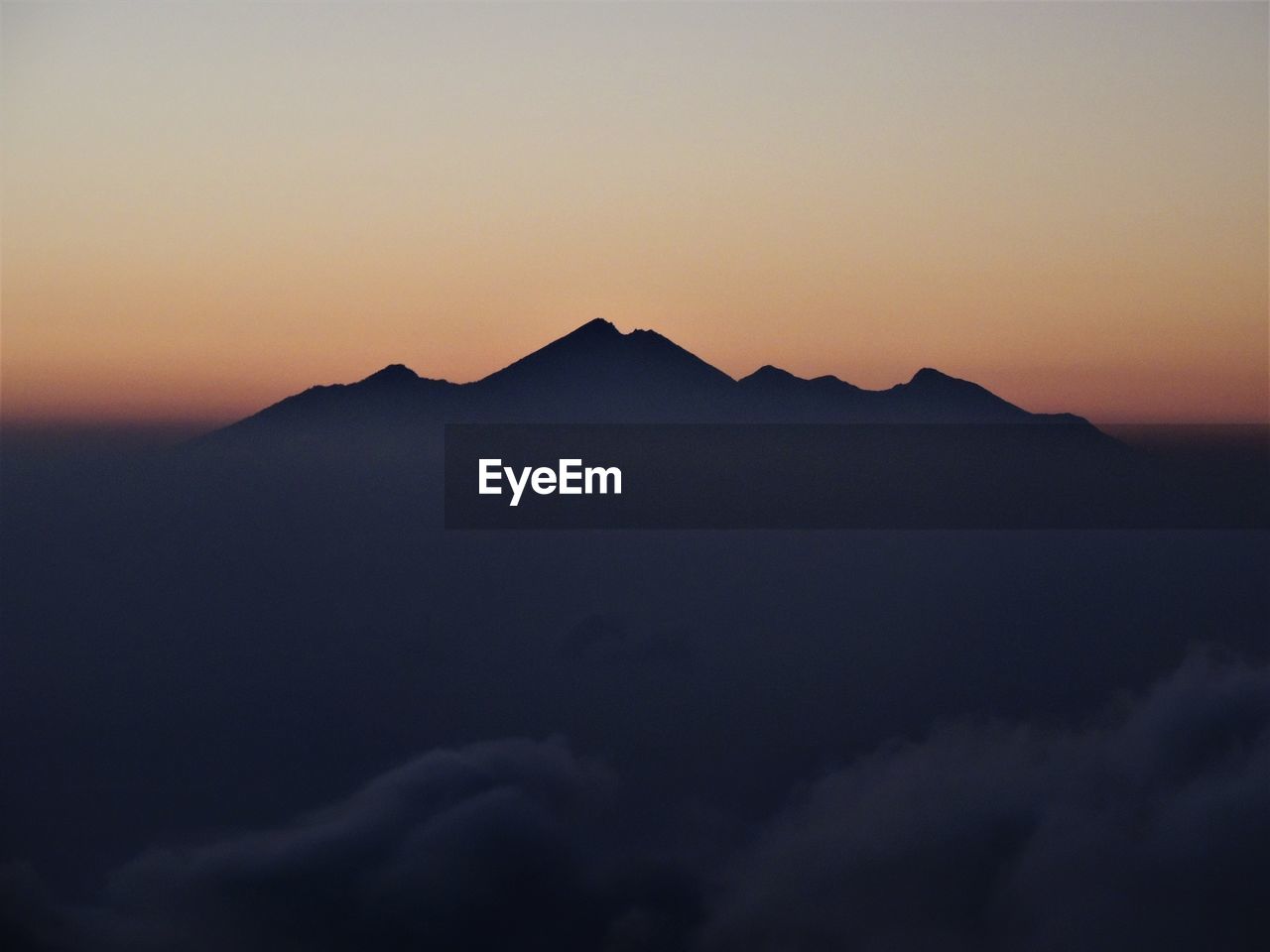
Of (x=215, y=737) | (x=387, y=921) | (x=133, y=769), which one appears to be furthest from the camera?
(x=215, y=737)

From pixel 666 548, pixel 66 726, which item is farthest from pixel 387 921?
pixel 666 548

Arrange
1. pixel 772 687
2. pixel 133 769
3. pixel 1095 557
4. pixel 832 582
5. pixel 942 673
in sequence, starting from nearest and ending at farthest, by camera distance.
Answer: pixel 133 769 → pixel 772 687 → pixel 942 673 → pixel 832 582 → pixel 1095 557

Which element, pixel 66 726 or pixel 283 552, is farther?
pixel 283 552

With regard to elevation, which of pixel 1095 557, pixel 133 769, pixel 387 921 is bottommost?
pixel 387 921

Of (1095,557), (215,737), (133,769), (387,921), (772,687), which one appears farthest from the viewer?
(1095,557)

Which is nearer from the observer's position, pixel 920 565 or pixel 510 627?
pixel 510 627

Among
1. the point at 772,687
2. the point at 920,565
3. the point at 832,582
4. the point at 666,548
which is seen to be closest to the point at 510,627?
the point at 666,548

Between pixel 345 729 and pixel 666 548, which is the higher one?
pixel 666 548

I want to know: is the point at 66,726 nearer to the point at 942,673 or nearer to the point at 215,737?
the point at 215,737

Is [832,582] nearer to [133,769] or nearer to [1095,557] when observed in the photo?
[1095,557]
